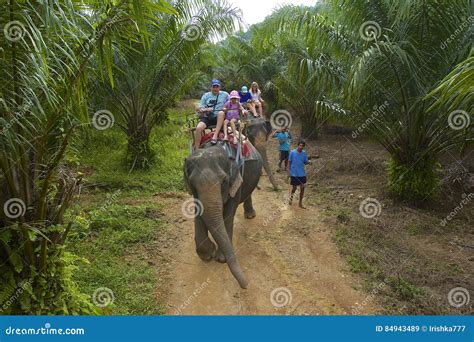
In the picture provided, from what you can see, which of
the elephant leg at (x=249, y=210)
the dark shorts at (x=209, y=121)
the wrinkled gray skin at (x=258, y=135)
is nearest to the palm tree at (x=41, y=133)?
the dark shorts at (x=209, y=121)

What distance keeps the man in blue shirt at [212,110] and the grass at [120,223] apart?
5.79ft

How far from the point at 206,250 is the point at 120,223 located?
6.84ft

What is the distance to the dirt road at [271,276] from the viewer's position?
487cm

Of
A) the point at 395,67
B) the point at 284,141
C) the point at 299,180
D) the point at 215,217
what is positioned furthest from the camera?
the point at 284,141

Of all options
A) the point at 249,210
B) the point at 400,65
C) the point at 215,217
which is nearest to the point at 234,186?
the point at 215,217

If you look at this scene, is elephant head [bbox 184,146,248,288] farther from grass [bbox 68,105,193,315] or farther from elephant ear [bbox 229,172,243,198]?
grass [bbox 68,105,193,315]

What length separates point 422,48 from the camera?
720 centimetres

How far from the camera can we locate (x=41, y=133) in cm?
355

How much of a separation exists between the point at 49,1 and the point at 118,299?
Answer: 3.39m

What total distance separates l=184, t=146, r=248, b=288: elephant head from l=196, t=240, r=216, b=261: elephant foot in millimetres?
655

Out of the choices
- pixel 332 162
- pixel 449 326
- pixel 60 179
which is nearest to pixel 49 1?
pixel 60 179

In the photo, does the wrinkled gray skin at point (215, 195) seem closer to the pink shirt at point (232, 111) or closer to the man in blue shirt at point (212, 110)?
the man in blue shirt at point (212, 110)

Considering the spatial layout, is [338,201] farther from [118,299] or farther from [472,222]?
[118,299]

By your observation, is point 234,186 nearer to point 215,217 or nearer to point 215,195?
point 215,195
